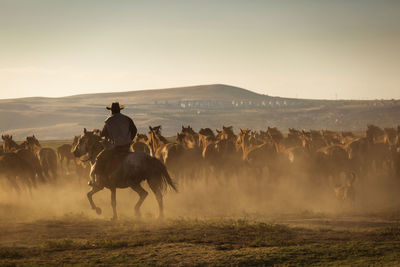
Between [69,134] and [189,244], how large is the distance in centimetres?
17667

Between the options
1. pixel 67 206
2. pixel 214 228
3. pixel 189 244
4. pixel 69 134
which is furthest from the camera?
pixel 69 134

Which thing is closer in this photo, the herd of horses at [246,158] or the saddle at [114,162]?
the saddle at [114,162]

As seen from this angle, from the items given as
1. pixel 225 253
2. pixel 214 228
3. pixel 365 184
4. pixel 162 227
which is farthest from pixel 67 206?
pixel 365 184

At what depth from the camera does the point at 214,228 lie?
38.5ft

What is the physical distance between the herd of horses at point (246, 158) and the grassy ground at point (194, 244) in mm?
6981

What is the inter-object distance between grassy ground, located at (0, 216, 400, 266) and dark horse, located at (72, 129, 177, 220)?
0.84 meters

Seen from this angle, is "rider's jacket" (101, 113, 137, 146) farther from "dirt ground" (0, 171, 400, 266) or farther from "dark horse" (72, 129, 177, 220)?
"dirt ground" (0, 171, 400, 266)

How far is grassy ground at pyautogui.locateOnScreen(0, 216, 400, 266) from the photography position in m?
8.91

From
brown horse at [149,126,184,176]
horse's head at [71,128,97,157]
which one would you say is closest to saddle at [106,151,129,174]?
horse's head at [71,128,97,157]

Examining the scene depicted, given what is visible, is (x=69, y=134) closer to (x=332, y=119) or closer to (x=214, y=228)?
(x=332, y=119)

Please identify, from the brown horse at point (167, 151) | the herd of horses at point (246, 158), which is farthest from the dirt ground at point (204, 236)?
the brown horse at point (167, 151)

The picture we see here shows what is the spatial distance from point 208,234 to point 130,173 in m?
3.16

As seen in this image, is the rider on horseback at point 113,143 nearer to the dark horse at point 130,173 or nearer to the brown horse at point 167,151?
the dark horse at point 130,173

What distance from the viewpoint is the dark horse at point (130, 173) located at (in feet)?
42.8
